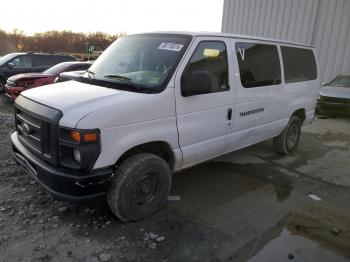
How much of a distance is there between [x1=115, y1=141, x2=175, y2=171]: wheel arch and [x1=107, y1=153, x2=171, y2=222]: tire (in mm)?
92

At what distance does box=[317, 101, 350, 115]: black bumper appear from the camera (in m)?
10.6

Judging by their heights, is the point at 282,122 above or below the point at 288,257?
above

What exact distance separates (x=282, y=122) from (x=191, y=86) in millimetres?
2787

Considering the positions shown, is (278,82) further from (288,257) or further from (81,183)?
(81,183)

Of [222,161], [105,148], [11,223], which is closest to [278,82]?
[222,161]

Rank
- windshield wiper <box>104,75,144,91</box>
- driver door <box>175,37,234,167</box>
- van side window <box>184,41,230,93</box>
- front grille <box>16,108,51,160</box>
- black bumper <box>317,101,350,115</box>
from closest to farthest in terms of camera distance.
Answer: front grille <box>16,108,51,160</box>
windshield wiper <box>104,75,144,91</box>
driver door <box>175,37,234,167</box>
van side window <box>184,41,230,93</box>
black bumper <box>317,101,350,115</box>

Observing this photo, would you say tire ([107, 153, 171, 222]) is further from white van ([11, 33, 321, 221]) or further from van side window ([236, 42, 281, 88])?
van side window ([236, 42, 281, 88])

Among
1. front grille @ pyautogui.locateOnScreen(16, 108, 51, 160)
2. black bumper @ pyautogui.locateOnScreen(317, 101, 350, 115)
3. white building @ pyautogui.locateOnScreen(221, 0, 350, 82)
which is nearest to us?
front grille @ pyautogui.locateOnScreen(16, 108, 51, 160)

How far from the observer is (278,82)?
538cm

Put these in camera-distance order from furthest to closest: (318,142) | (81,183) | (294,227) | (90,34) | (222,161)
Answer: (90,34)
(318,142)
(222,161)
(294,227)
(81,183)

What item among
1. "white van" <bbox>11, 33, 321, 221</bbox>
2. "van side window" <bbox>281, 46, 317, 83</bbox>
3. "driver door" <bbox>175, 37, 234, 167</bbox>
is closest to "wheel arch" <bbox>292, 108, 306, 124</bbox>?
"van side window" <bbox>281, 46, 317, 83</bbox>

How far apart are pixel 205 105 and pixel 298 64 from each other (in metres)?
2.86

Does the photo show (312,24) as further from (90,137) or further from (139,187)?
(90,137)

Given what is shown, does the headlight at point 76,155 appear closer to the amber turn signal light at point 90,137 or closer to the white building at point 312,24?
the amber turn signal light at point 90,137
